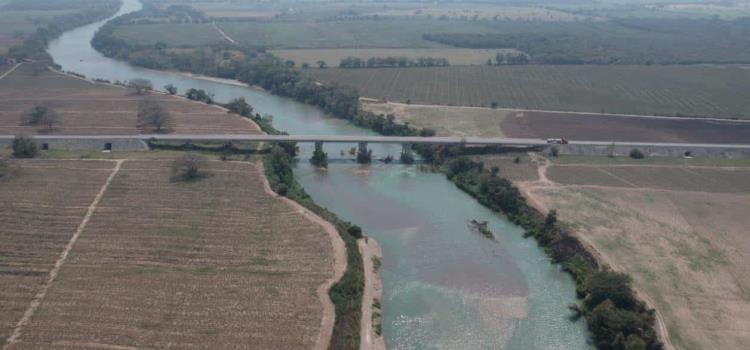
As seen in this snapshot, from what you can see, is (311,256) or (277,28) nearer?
(311,256)

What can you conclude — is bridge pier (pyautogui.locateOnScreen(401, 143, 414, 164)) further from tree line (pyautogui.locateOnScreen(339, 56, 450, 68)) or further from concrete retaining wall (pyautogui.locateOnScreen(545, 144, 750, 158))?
tree line (pyautogui.locateOnScreen(339, 56, 450, 68))

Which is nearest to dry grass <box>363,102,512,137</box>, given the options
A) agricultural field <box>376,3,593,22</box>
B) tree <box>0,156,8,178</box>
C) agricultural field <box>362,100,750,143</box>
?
agricultural field <box>362,100,750,143</box>

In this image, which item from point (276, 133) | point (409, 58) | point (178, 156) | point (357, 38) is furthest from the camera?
point (357, 38)

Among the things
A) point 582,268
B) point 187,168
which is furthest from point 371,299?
point 187,168

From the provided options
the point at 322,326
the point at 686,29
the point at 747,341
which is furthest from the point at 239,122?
the point at 686,29

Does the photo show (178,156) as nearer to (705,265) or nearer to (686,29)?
(705,265)

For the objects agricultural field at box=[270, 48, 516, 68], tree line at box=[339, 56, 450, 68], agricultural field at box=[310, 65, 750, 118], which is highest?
agricultural field at box=[270, 48, 516, 68]
